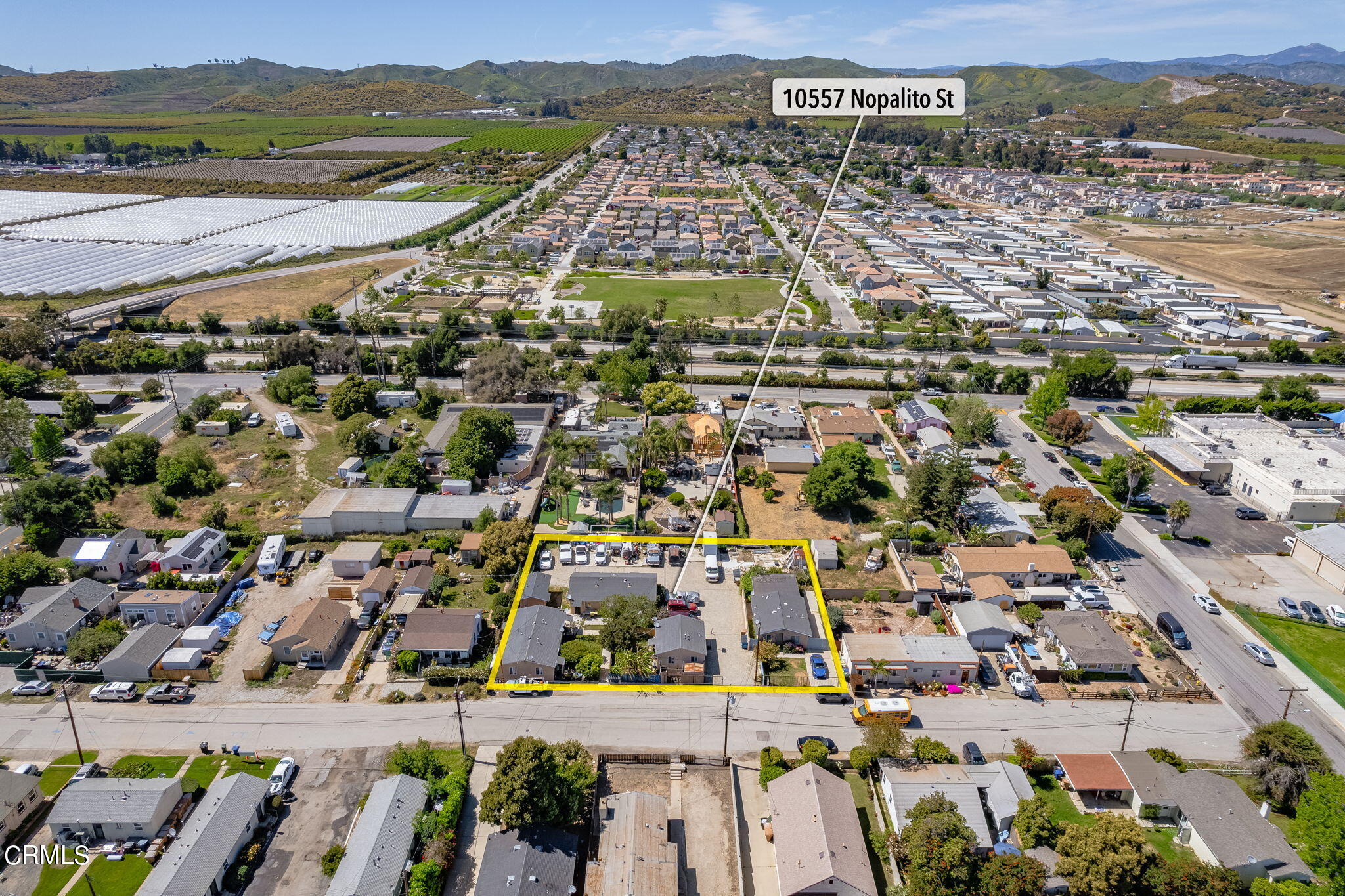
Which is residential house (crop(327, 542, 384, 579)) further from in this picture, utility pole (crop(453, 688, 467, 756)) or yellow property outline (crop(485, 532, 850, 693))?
utility pole (crop(453, 688, 467, 756))

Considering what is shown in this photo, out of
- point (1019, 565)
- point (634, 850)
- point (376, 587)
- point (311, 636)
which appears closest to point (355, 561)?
point (376, 587)

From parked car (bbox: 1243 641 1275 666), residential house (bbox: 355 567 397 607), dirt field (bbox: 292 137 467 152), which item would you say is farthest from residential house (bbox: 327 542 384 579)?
dirt field (bbox: 292 137 467 152)

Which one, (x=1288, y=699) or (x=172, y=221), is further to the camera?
(x=172, y=221)

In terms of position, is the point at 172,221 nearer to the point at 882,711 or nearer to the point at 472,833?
the point at 472,833

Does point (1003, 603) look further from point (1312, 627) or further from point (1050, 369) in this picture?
point (1050, 369)

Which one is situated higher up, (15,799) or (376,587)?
(376,587)

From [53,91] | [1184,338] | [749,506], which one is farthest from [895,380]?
[53,91]

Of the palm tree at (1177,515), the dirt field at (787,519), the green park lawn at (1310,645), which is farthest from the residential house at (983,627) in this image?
the palm tree at (1177,515)
